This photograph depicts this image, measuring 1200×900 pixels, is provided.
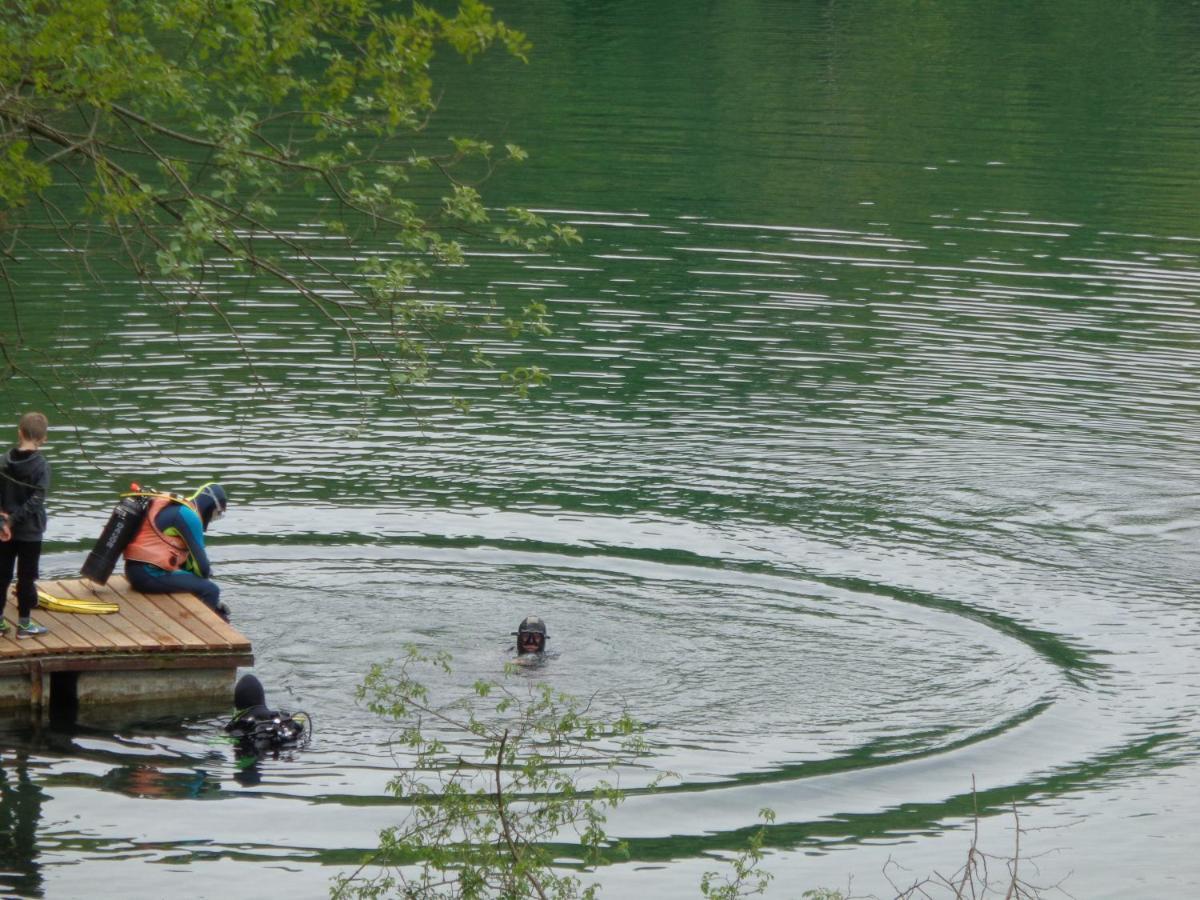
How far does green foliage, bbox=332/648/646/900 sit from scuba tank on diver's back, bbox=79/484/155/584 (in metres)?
2.64

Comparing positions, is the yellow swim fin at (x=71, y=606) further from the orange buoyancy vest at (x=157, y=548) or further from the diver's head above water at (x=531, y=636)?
the diver's head above water at (x=531, y=636)

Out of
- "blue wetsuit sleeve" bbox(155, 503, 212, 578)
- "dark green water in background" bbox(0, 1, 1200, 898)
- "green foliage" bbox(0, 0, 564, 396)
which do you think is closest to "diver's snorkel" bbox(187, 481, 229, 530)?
"blue wetsuit sleeve" bbox(155, 503, 212, 578)

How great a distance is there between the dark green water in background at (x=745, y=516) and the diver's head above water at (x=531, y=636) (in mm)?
333

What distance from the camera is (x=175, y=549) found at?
15891 mm

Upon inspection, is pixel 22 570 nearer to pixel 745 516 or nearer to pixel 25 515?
pixel 25 515

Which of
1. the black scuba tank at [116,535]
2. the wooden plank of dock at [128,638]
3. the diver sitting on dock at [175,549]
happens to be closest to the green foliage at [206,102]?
the wooden plank of dock at [128,638]

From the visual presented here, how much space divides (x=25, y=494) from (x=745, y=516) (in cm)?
851

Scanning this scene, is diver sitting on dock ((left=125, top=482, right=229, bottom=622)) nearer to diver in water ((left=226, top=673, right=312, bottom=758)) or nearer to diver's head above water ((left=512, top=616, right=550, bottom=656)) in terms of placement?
diver in water ((left=226, top=673, right=312, bottom=758))

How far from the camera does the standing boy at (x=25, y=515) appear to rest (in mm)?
13773

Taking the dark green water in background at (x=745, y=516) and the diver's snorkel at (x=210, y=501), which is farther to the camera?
the diver's snorkel at (x=210, y=501)

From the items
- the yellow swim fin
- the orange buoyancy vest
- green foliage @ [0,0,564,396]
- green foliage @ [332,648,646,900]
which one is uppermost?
green foliage @ [0,0,564,396]

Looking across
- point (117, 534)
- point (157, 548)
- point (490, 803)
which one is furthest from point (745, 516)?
point (490, 803)

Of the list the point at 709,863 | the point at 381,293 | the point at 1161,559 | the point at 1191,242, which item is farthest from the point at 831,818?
the point at 1191,242

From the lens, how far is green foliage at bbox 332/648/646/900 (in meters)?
9.34
